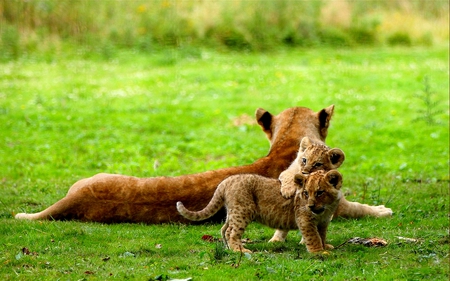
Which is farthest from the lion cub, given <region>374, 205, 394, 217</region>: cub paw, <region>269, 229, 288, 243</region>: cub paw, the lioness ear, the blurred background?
the blurred background

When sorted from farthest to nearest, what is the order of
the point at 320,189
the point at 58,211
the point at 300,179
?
the point at 58,211
the point at 300,179
the point at 320,189

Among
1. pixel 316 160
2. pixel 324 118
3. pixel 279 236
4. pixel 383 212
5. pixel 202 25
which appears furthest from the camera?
pixel 202 25

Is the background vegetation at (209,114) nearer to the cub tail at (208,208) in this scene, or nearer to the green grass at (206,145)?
the green grass at (206,145)

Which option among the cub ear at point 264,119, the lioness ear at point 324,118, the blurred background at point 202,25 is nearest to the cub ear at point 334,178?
the lioness ear at point 324,118

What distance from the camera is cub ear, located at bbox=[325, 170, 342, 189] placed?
26.6ft

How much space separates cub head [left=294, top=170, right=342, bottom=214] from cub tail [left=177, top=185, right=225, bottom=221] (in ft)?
3.31

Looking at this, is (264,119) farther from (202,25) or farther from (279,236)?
(202,25)

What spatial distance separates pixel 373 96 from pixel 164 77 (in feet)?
21.5

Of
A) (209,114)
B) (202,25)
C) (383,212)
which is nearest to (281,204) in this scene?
(383,212)

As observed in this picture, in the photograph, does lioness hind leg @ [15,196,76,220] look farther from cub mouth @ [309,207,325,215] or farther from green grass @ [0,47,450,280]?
cub mouth @ [309,207,325,215]

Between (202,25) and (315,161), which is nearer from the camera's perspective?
(315,161)

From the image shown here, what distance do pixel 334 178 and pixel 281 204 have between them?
2.25 ft

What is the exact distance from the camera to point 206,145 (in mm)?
17359

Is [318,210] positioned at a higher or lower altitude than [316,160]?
lower
